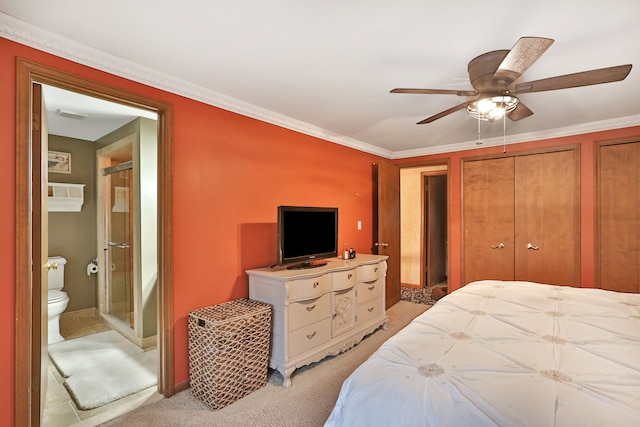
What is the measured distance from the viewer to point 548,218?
375 cm

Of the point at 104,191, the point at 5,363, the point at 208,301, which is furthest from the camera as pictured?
the point at 104,191

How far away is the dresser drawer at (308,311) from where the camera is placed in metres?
2.57

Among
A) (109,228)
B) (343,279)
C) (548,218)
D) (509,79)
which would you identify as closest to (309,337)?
(343,279)

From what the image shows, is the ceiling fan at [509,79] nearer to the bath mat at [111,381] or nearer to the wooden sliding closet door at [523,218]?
the wooden sliding closet door at [523,218]

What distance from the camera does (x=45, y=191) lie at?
2021 mm

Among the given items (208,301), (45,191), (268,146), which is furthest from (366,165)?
(45,191)

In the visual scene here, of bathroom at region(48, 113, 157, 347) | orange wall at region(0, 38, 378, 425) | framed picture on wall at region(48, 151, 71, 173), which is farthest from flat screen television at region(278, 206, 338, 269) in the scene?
framed picture on wall at region(48, 151, 71, 173)

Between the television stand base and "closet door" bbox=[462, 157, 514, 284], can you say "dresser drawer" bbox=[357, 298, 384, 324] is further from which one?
"closet door" bbox=[462, 157, 514, 284]

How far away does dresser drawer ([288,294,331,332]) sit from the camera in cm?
257

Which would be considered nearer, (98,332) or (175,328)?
(175,328)

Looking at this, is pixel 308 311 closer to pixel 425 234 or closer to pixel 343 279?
pixel 343 279

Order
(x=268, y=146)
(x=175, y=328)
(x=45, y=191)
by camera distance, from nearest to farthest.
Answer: (x=45, y=191)
(x=175, y=328)
(x=268, y=146)

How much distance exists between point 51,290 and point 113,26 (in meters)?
3.36

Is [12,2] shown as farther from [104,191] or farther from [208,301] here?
[104,191]
